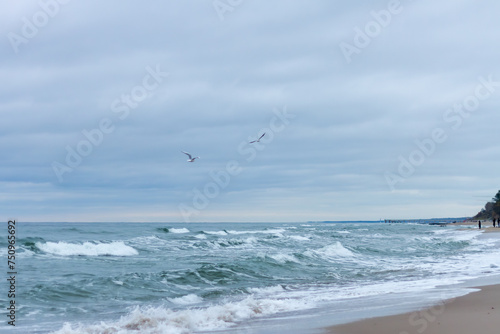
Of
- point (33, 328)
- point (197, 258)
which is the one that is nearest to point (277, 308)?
point (33, 328)

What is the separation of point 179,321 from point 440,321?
474 centimetres

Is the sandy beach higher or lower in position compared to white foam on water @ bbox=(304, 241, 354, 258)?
lower

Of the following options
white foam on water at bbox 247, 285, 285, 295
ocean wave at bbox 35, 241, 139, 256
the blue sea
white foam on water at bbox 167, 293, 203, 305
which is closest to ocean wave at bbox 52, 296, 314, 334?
the blue sea

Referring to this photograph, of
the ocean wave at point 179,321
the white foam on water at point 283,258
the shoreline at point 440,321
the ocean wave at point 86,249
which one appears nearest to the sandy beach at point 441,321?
the shoreline at point 440,321

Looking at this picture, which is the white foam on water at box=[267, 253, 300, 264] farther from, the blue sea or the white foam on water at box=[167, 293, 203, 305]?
the white foam on water at box=[167, 293, 203, 305]

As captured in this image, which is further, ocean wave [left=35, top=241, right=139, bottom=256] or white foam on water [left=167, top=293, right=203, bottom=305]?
ocean wave [left=35, top=241, right=139, bottom=256]

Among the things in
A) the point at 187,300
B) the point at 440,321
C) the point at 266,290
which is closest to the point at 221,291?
the point at 266,290

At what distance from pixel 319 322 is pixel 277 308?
194 cm

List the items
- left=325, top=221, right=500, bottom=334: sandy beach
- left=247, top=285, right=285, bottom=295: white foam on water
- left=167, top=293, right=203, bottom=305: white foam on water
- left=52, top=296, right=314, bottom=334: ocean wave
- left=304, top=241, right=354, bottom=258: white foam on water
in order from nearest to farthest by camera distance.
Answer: left=325, top=221, right=500, bottom=334: sandy beach
left=52, top=296, right=314, bottom=334: ocean wave
left=167, top=293, right=203, bottom=305: white foam on water
left=247, top=285, right=285, bottom=295: white foam on water
left=304, top=241, right=354, bottom=258: white foam on water

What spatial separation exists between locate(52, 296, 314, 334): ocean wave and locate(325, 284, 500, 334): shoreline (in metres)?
2.26

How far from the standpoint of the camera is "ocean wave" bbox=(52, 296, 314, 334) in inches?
368

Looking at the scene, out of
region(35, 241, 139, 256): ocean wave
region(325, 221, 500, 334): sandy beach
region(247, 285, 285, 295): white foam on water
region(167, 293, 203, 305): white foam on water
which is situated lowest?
region(325, 221, 500, 334): sandy beach

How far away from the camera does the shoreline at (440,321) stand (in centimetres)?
842

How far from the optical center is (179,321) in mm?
9820
